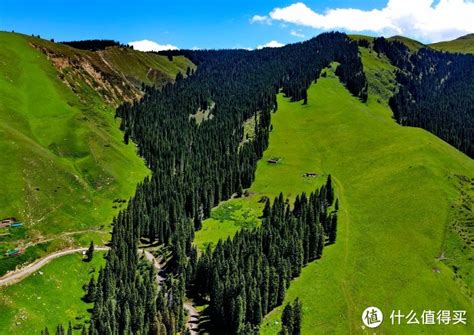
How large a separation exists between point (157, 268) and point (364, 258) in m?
79.8

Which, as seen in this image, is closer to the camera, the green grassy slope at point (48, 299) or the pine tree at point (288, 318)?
the green grassy slope at point (48, 299)

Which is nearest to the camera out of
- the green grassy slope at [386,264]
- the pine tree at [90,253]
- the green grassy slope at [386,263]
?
the green grassy slope at [386,264]

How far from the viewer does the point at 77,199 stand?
7023 inches

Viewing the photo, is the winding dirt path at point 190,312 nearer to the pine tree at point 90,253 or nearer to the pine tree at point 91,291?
the pine tree at point 90,253

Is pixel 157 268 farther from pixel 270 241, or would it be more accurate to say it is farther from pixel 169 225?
pixel 270 241

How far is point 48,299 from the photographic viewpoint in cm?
12506

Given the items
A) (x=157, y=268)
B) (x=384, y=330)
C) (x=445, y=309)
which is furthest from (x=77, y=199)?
(x=445, y=309)

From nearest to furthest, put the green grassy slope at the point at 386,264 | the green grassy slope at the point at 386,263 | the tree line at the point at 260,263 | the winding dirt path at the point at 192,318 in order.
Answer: the tree line at the point at 260,263, the winding dirt path at the point at 192,318, the green grassy slope at the point at 386,264, the green grassy slope at the point at 386,263

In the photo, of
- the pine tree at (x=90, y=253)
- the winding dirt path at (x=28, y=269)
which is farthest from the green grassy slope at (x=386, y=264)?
the winding dirt path at (x=28, y=269)

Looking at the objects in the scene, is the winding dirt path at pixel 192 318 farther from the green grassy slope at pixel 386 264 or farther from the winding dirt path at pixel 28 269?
the winding dirt path at pixel 28 269

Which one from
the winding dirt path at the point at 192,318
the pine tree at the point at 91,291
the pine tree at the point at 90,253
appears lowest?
the winding dirt path at the point at 192,318

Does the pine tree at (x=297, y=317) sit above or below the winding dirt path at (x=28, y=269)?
below

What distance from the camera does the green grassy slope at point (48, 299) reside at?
113125mm

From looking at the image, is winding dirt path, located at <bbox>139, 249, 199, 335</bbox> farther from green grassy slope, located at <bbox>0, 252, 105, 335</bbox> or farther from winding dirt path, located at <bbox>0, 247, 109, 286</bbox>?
winding dirt path, located at <bbox>0, 247, 109, 286</bbox>
